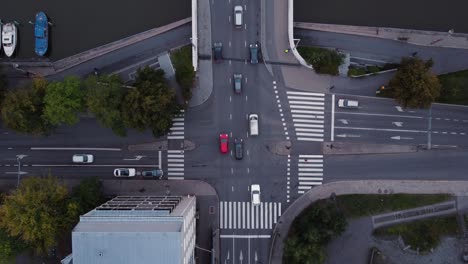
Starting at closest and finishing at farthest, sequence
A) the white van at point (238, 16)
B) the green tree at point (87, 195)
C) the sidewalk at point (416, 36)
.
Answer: the green tree at point (87, 195) < the white van at point (238, 16) < the sidewalk at point (416, 36)

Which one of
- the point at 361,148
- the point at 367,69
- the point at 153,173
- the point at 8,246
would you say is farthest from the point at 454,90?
the point at 8,246

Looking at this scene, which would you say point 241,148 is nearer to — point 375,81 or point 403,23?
point 375,81

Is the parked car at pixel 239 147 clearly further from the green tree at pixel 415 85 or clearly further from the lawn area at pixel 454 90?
the lawn area at pixel 454 90

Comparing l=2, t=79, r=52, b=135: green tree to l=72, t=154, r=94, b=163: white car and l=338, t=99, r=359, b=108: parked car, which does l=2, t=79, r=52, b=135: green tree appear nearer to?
l=72, t=154, r=94, b=163: white car

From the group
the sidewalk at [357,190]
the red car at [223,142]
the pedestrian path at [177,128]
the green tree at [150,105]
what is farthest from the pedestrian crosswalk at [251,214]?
the green tree at [150,105]

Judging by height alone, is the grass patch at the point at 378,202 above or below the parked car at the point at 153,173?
below

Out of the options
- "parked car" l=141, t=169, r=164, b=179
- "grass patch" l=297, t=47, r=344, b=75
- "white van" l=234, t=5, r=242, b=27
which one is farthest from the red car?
"grass patch" l=297, t=47, r=344, b=75
